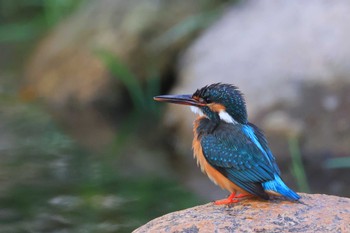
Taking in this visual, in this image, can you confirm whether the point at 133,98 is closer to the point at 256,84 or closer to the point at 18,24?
the point at 256,84

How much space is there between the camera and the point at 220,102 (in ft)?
16.1

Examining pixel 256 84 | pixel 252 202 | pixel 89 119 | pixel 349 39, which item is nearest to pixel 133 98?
pixel 89 119

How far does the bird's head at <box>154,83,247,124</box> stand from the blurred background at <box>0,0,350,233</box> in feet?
6.84

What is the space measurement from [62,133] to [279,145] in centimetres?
238

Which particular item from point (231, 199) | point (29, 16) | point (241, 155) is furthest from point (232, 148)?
point (29, 16)

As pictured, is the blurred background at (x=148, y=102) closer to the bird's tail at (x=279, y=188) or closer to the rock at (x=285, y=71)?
the rock at (x=285, y=71)

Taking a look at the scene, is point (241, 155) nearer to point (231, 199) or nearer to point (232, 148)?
point (232, 148)

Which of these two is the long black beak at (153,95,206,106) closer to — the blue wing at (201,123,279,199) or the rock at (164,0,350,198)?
the blue wing at (201,123,279,199)

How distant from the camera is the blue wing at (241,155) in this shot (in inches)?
179

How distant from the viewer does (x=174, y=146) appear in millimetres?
8852

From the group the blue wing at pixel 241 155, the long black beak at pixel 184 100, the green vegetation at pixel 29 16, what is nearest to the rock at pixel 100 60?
the green vegetation at pixel 29 16

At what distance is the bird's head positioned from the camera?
4.87 meters

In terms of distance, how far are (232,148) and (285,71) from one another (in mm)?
3996

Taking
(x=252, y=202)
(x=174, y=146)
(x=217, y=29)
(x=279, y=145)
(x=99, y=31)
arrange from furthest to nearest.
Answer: (x=99, y=31) → (x=217, y=29) → (x=174, y=146) → (x=279, y=145) → (x=252, y=202)
